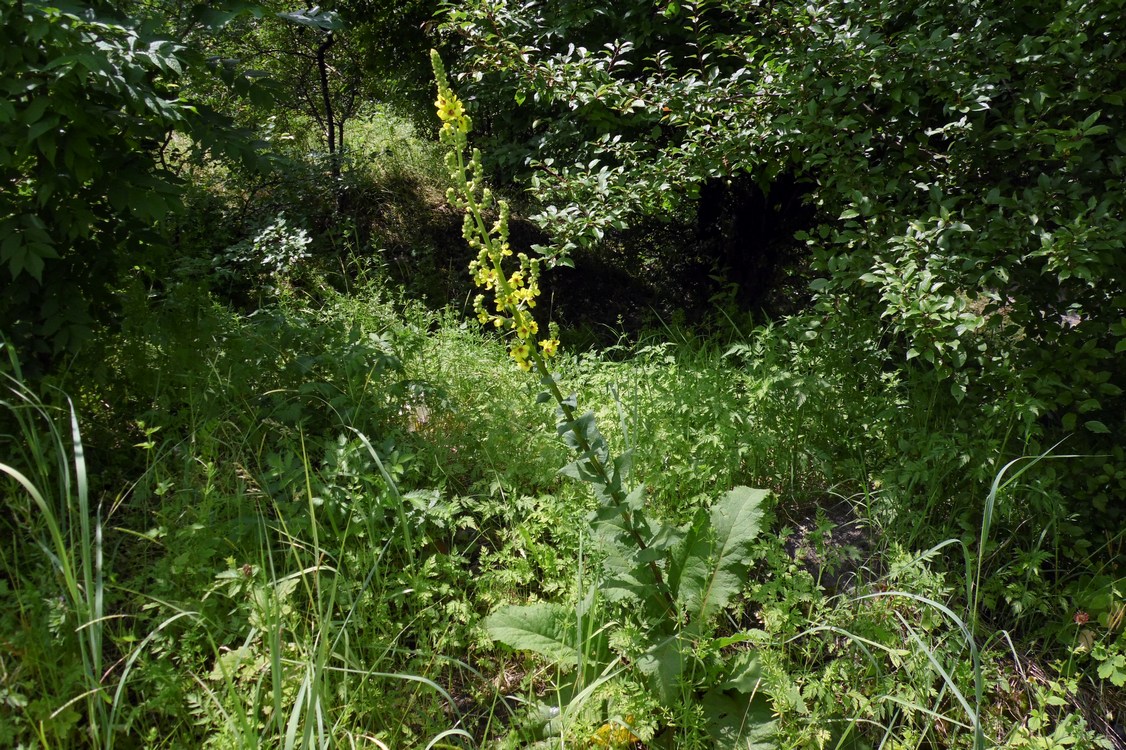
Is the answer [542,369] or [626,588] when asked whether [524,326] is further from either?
[626,588]

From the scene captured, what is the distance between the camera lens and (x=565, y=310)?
6000 mm

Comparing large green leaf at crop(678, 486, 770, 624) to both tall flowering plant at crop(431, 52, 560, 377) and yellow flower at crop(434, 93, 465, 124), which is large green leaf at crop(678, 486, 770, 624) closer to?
tall flowering plant at crop(431, 52, 560, 377)

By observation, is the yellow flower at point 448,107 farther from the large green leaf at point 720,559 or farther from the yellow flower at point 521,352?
the large green leaf at point 720,559

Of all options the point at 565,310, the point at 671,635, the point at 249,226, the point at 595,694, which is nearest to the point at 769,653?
the point at 671,635

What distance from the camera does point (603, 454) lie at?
2068 millimetres

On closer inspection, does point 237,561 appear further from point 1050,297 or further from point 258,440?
point 1050,297

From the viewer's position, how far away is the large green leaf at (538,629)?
211cm

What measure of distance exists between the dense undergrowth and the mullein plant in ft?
0.05

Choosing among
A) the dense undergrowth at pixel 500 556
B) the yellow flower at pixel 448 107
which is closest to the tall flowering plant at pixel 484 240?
the yellow flower at pixel 448 107

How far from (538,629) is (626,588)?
A: 289 mm

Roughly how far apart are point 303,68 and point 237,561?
6.75 meters

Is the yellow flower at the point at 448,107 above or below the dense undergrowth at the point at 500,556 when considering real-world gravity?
above

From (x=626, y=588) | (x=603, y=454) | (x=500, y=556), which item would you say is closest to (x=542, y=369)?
(x=603, y=454)

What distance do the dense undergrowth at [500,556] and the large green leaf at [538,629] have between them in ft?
0.05
